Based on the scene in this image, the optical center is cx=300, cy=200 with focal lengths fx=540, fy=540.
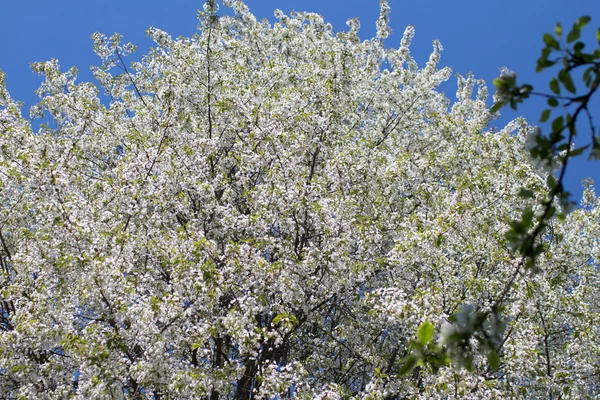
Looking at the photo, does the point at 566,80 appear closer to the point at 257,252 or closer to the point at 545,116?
the point at 545,116

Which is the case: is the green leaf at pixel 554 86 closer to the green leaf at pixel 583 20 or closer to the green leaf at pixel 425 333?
the green leaf at pixel 583 20

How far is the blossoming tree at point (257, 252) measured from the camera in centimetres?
839

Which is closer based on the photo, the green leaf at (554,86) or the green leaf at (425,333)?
the green leaf at (425,333)

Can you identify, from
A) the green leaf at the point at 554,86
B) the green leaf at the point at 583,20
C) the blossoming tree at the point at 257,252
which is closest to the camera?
the green leaf at the point at 583,20

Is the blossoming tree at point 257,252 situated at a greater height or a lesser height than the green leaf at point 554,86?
greater

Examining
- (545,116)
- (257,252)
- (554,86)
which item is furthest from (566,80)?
(257,252)

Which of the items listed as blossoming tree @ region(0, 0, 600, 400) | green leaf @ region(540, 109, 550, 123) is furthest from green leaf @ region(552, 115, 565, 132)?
blossoming tree @ region(0, 0, 600, 400)

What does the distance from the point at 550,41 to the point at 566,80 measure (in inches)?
6.4

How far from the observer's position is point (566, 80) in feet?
6.74

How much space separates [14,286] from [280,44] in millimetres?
12313

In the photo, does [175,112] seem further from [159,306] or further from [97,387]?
[97,387]

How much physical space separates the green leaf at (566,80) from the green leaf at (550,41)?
0.10m

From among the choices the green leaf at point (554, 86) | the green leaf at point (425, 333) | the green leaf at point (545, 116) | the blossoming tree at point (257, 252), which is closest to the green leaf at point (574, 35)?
the green leaf at point (554, 86)

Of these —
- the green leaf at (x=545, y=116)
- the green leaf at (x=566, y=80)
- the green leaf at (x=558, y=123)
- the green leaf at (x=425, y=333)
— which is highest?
the green leaf at (x=566, y=80)
